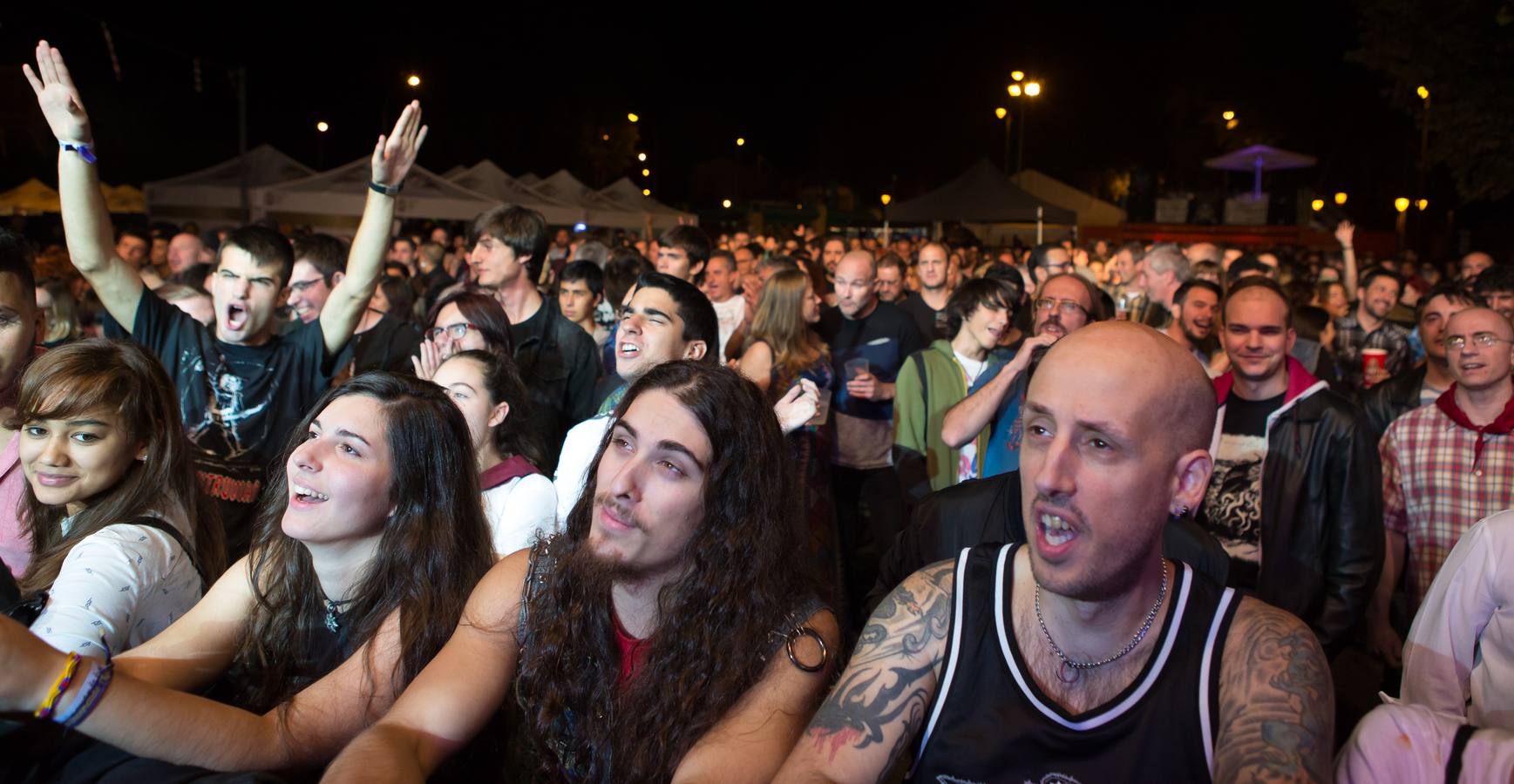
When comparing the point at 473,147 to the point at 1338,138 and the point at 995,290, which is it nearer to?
the point at 1338,138

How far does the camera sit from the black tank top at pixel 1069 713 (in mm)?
2049

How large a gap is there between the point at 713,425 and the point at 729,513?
0.74 ft

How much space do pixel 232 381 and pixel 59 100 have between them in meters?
1.28

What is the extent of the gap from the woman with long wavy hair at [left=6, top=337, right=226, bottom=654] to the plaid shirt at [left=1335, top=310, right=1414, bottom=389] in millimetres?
7777


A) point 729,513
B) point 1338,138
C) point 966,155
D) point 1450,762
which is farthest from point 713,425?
point 966,155

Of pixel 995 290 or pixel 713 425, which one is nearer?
pixel 713 425

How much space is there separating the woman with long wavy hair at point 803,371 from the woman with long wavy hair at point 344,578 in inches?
86.7

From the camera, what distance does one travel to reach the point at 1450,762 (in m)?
1.89

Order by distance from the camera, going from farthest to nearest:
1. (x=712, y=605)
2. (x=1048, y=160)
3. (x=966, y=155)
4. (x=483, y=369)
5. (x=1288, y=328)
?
(x=966, y=155) → (x=1048, y=160) → (x=1288, y=328) → (x=483, y=369) → (x=712, y=605)

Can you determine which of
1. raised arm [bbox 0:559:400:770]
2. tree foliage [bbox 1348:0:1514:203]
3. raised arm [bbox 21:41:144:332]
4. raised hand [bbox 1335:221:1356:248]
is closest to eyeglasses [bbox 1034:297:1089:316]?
raised arm [bbox 0:559:400:770]

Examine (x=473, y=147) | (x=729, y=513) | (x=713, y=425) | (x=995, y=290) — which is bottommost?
(x=729, y=513)

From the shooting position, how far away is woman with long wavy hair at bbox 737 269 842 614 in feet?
17.4

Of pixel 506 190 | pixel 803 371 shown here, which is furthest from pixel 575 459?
pixel 506 190

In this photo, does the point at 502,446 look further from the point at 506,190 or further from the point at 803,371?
the point at 506,190
